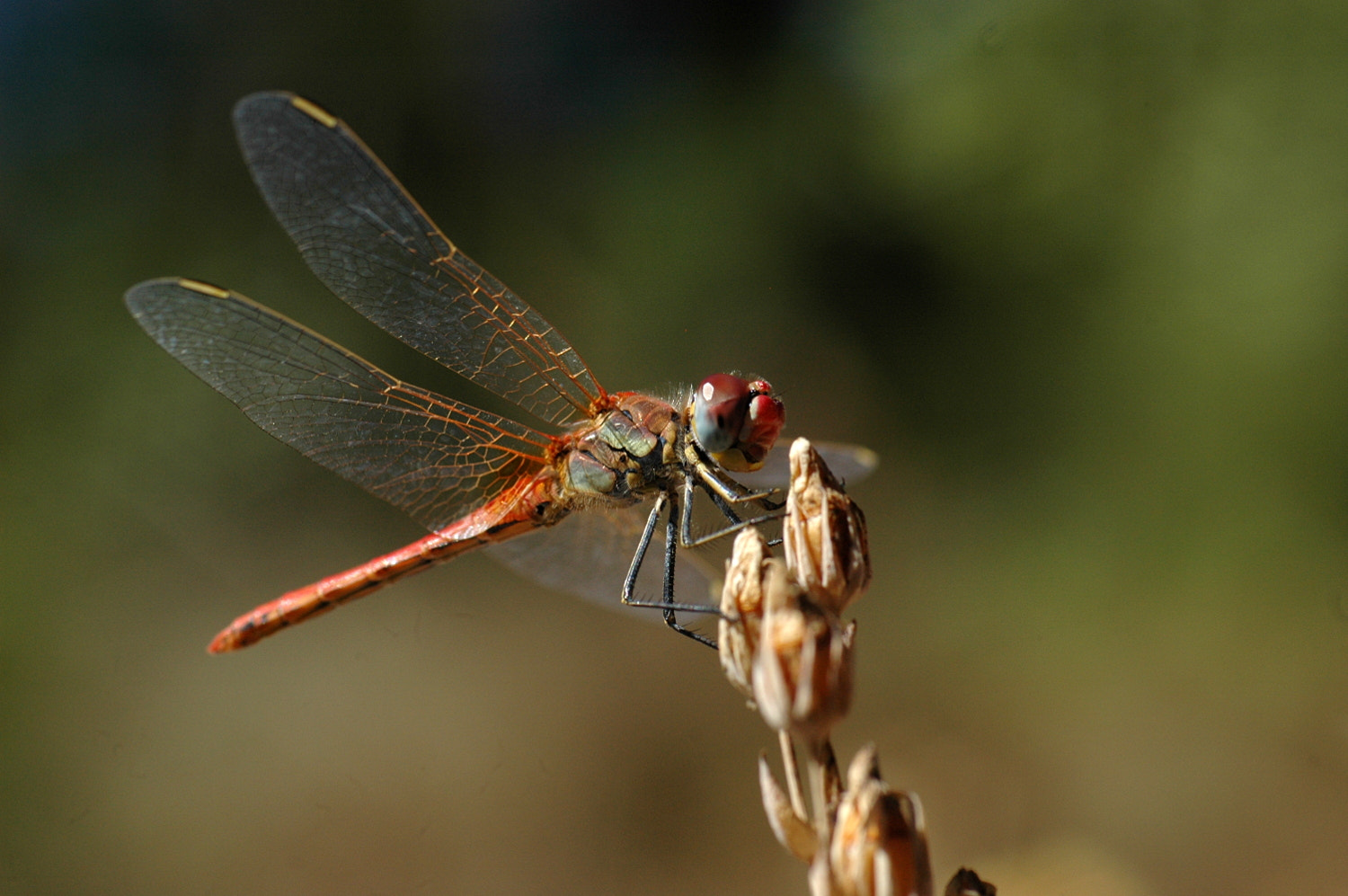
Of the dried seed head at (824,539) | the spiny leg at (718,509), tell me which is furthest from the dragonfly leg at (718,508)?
the dried seed head at (824,539)

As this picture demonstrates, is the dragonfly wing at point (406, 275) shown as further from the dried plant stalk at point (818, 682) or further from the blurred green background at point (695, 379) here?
the blurred green background at point (695, 379)

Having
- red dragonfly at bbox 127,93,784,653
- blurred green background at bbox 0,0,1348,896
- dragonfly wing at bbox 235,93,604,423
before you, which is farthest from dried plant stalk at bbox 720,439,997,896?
blurred green background at bbox 0,0,1348,896

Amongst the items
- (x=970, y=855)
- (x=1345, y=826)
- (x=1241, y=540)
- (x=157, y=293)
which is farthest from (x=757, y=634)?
(x=1241, y=540)

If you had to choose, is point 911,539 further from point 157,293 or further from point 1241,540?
point 157,293

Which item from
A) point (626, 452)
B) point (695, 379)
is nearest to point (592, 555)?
point (626, 452)

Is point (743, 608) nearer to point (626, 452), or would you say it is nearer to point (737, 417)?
point (737, 417)

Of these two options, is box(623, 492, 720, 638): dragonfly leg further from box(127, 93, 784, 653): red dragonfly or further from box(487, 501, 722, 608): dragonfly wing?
box(487, 501, 722, 608): dragonfly wing
